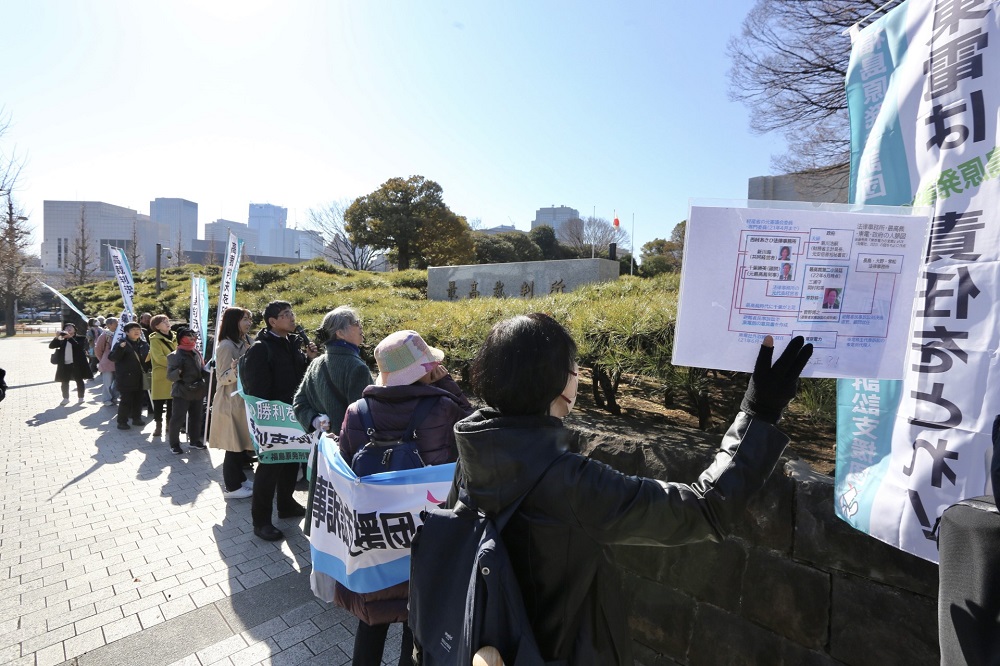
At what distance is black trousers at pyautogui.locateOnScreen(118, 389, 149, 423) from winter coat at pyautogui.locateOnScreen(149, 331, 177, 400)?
1162mm

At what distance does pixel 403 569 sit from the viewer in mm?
2455

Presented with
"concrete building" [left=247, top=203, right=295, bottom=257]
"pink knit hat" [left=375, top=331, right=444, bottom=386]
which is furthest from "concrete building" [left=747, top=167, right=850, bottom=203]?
"concrete building" [left=247, top=203, right=295, bottom=257]

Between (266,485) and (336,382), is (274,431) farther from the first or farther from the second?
(336,382)

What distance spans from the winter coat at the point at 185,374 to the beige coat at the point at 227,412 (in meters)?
1.83

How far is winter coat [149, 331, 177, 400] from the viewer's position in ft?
24.6

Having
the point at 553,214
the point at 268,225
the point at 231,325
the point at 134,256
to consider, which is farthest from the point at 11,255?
the point at 268,225

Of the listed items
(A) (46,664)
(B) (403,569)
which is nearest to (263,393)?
(A) (46,664)

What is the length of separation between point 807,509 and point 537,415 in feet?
4.61

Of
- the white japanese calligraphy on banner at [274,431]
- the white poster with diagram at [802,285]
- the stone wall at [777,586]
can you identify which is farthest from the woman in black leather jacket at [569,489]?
the white japanese calligraphy on banner at [274,431]

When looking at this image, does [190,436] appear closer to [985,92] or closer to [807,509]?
[807,509]

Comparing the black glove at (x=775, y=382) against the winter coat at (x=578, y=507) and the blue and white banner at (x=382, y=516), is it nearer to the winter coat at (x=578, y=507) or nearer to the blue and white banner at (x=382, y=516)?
the winter coat at (x=578, y=507)

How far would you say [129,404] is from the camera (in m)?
8.65

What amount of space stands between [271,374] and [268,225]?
16153cm

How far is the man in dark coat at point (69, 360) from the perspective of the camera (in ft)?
34.7
